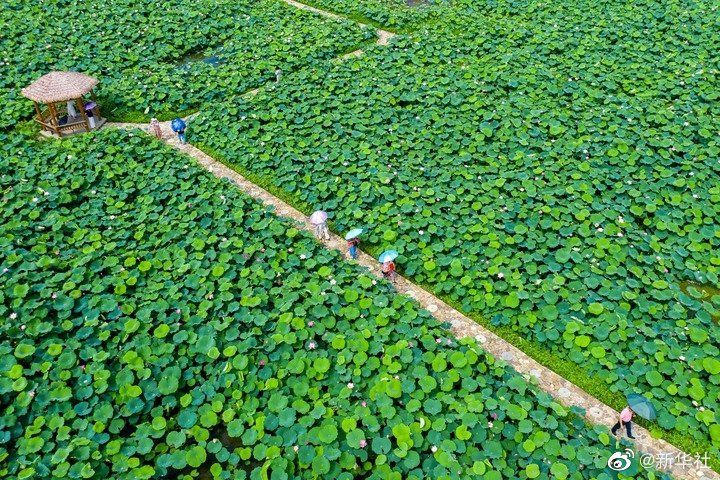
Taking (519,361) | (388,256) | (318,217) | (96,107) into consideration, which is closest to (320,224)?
(318,217)

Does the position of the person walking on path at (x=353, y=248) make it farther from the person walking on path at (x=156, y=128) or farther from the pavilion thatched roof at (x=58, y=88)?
the pavilion thatched roof at (x=58, y=88)

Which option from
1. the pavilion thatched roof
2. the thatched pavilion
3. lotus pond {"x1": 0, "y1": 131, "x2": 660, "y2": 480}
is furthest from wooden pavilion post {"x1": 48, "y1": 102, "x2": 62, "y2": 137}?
lotus pond {"x1": 0, "y1": 131, "x2": 660, "y2": 480}

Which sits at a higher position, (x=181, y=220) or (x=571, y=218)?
(x=571, y=218)

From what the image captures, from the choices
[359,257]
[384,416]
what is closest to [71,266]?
[359,257]

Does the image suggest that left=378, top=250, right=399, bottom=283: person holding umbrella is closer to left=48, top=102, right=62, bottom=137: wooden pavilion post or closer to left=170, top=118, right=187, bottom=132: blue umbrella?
left=170, top=118, right=187, bottom=132: blue umbrella

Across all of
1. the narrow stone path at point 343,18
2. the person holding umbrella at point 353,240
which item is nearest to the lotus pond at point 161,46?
the narrow stone path at point 343,18

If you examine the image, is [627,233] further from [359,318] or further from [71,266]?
[71,266]
